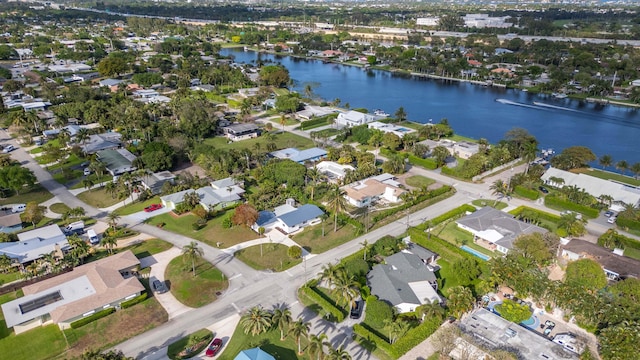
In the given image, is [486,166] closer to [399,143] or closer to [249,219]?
[399,143]

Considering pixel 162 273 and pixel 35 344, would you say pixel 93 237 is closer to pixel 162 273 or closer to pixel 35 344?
pixel 162 273

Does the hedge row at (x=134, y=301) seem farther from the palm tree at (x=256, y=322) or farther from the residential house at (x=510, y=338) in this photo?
the residential house at (x=510, y=338)

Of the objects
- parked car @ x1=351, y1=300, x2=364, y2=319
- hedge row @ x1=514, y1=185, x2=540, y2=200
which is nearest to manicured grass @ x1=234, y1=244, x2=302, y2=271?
parked car @ x1=351, y1=300, x2=364, y2=319

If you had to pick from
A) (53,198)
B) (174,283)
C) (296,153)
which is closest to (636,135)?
(296,153)

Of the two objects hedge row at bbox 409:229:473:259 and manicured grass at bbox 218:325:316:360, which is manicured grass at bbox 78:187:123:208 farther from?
hedge row at bbox 409:229:473:259

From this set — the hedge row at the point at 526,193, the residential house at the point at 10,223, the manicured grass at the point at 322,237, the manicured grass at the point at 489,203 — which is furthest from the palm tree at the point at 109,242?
the hedge row at the point at 526,193

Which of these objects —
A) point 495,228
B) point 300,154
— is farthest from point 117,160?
point 495,228
